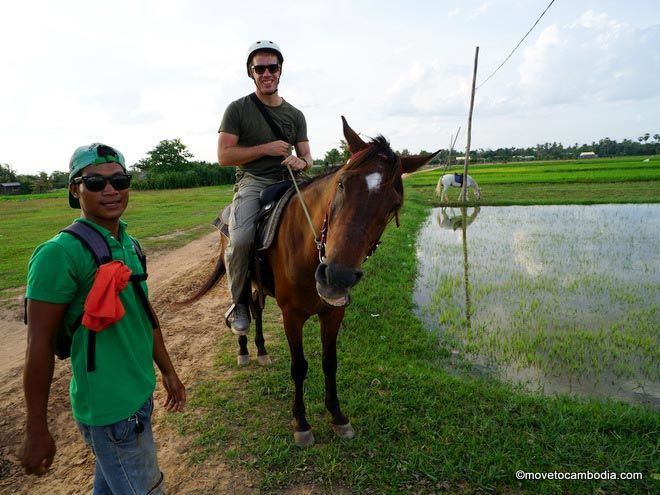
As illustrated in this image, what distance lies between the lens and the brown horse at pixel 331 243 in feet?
7.26

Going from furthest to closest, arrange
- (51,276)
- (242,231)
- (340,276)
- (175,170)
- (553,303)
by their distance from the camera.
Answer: (175,170) → (553,303) → (242,231) → (340,276) → (51,276)

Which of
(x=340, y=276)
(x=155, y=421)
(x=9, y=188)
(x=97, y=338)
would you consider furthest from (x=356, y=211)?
(x=9, y=188)

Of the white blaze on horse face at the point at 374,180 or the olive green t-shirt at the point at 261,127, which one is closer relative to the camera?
the white blaze on horse face at the point at 374,180

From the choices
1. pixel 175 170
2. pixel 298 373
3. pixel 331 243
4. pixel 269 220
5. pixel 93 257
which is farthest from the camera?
pixel 175 170

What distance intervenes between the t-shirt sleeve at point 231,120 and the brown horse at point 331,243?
37.5 inches

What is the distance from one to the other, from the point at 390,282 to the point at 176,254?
20.0ft

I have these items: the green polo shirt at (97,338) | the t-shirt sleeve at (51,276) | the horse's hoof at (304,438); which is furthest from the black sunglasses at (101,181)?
the horse's hoof at (304,438)

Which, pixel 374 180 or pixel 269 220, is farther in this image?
pixel 269 220

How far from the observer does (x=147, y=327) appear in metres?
1.92

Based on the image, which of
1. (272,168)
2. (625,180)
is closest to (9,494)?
(272,168)

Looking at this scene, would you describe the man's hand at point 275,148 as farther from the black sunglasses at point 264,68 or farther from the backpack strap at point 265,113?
the black sunglasses at point 264,68

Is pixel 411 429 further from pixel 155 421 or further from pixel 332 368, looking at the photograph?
pixel 155 421

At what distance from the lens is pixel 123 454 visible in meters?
1.68

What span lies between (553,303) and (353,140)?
5574mm
